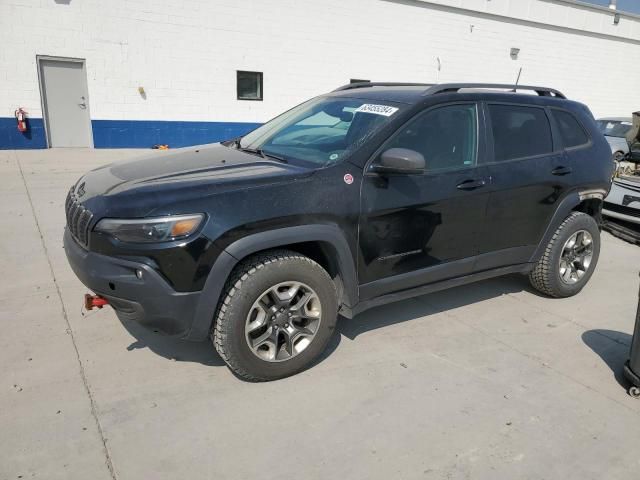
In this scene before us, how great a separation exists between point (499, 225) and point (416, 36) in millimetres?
14085

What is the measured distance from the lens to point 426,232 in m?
3.51

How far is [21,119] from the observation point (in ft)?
37.7

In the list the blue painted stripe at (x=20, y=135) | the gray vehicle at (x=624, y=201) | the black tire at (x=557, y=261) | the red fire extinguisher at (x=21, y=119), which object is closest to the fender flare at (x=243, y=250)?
the black tire at (x=557, y=261)

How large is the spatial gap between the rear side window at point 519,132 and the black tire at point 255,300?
71.1 inches

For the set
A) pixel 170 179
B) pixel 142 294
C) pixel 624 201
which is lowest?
pixel 624 201

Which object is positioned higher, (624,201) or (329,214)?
(329,214)

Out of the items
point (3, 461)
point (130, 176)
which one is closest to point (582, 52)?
point (130, 176)

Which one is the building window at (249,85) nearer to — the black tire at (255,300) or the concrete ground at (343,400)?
→ the concrete ground at (343,400)

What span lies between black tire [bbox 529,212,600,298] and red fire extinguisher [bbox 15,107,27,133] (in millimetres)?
11460

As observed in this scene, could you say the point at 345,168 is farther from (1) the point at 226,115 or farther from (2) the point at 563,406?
(1) the point at 226,115

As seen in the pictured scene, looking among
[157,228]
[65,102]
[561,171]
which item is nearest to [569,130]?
[561,171]

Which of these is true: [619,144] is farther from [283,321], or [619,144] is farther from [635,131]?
[283,321]

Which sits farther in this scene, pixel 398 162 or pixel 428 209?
pixel 428 209

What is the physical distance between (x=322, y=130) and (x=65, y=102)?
414 inches
